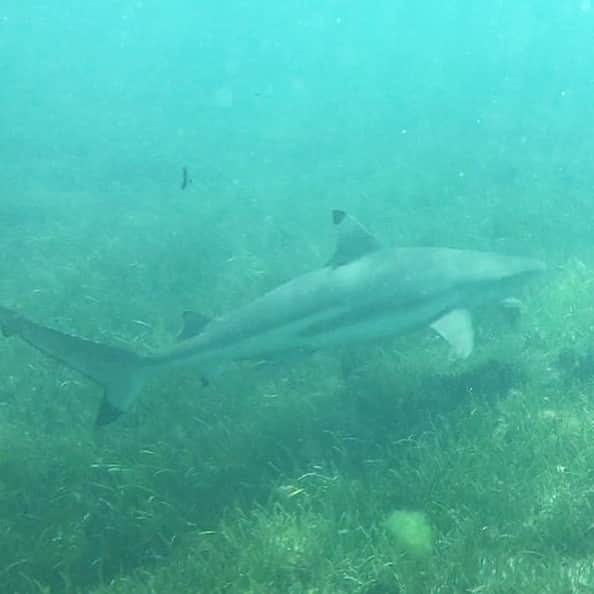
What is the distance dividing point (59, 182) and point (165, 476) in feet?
62.2

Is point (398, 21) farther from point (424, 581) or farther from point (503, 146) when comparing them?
point (424, 581)

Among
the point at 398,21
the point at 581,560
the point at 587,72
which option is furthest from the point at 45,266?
the point at 398,21

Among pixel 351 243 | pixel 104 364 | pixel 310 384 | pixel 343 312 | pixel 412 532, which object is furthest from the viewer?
pixel 310 384

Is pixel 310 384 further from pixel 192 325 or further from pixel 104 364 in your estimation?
pixel 104 364

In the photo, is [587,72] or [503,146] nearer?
[503,146]

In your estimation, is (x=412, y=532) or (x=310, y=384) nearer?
(x=412, y=532)

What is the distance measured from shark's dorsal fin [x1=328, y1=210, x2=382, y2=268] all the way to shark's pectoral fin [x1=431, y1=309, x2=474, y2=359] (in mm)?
1146

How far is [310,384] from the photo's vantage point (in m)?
9.31

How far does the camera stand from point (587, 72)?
1297 inches

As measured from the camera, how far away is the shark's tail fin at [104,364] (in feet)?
22.9

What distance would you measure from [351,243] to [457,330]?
1540mm

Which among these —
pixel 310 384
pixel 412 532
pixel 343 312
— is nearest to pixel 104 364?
pixel 343 312

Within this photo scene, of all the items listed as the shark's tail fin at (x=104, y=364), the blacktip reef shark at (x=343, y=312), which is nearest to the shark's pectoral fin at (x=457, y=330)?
the blacktip reef shark at (x=343, y=312)

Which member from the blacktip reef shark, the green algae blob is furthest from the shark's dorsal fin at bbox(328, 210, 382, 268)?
the green algae blob
